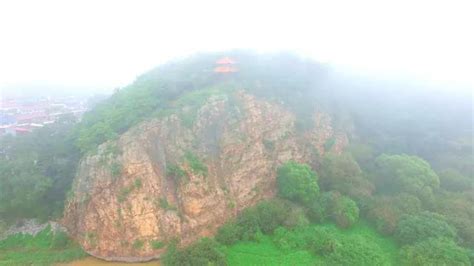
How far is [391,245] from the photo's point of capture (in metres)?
17.6

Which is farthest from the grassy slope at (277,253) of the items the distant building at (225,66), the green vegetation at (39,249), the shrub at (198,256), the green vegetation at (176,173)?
the distant building at (225,66)

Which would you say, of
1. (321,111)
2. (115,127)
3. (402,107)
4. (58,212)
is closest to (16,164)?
(58,212)

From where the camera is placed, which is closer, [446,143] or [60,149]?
[60,149]

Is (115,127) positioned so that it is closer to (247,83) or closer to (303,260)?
(247,83)

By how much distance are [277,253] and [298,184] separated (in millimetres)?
4585

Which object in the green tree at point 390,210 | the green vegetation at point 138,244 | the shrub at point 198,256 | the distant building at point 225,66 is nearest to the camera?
the shrub at point 198,256

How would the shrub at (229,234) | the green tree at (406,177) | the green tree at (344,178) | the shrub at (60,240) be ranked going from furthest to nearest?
the green tree at (344,178) < the green tree at (406,177) < the shrub at (60,240) < the shrub at (229,234)

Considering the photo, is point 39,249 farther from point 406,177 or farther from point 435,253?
point 406,177

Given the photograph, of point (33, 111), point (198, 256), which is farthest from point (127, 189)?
point (33, 111)

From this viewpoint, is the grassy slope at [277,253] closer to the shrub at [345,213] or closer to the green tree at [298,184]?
the shrub at [345,213]

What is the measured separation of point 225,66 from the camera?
2656 centimetres

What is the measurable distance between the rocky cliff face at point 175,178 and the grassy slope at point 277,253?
2.45 m

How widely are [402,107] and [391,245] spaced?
49.6 ft

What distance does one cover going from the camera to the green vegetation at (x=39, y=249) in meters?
17.1
